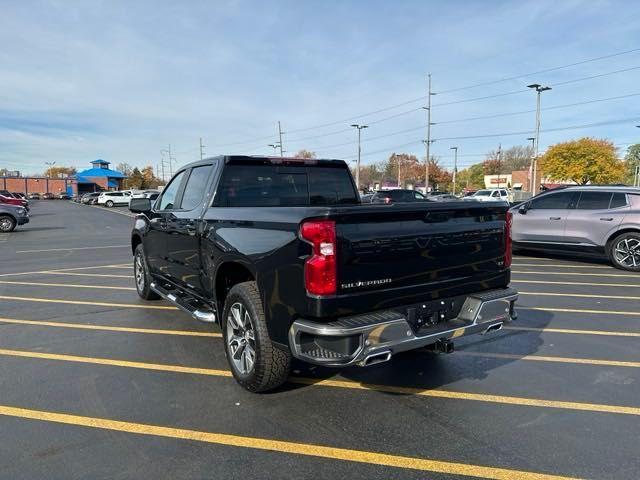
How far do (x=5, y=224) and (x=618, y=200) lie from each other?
22.1 meters

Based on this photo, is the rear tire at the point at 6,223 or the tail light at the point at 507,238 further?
the rear tire at the point at 6,223

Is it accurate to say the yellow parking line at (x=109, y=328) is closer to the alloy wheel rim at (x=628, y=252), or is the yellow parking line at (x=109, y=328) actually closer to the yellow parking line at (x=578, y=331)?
the yellow parking line at (x=578, y=331)

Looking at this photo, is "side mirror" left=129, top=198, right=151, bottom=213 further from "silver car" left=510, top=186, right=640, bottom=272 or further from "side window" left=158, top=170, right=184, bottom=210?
"silver car" left=510, top=186, right=640, bottom=272

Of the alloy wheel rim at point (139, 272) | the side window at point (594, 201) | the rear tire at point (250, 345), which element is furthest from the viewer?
the side window at point (594, 201)

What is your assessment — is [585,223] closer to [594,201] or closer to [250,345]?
[594,201]

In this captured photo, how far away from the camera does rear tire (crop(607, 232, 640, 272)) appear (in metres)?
9.47

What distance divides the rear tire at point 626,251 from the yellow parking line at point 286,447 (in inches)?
330

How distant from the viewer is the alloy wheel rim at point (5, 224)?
20.2m

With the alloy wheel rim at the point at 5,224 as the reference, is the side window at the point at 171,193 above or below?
above

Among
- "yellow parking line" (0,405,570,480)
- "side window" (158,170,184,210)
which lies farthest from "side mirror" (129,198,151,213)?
"yellow parking line" (0,405,570,480)

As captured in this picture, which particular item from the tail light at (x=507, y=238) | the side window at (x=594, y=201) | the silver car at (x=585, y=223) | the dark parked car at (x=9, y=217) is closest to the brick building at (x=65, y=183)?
the dark parked car at (x=9, y=217)

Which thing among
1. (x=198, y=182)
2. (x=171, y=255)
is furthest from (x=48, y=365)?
(x=198, y=182)

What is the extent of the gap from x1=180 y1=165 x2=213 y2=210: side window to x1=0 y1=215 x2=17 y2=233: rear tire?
1876 cm

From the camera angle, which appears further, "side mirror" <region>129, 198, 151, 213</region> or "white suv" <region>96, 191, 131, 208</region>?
"white suv" <region>96, 191, 131, 208</region>
